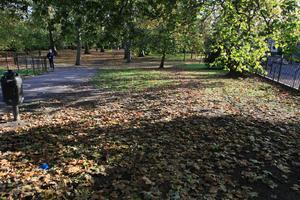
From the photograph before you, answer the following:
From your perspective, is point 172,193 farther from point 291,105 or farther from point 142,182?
point 291,105

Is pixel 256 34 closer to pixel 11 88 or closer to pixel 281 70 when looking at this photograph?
pixel 11 88

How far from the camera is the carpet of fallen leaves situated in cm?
383

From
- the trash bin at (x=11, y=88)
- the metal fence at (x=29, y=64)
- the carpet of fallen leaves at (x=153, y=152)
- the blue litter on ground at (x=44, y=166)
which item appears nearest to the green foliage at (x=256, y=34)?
the carpet of fallen leaves at (x=153, y=152)

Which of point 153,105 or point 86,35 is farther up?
point 86,35

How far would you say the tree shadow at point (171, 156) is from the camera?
3883mm

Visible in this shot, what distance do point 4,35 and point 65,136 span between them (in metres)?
36.1

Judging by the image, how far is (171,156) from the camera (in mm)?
4965

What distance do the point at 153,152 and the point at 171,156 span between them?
0.36 meters

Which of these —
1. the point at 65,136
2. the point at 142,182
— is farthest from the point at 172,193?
the point at 65,136

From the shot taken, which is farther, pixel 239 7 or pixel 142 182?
pixel 239 7

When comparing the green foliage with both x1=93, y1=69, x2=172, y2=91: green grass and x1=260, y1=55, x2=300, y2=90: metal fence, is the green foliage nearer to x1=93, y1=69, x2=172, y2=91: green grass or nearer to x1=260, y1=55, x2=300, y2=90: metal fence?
x1=93, y1=69, x2=172, y2=91: green grass

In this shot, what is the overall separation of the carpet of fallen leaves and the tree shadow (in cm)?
1

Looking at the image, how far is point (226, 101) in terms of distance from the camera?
10.1 meters

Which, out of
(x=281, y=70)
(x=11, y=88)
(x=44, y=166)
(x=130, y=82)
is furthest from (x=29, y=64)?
(x=44, y=166)
